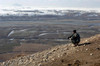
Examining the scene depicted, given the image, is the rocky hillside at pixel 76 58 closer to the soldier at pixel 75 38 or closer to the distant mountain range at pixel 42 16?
the soldier at pixel 75 38

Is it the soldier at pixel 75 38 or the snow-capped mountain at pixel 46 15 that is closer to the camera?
the soldier at pixel 75 38

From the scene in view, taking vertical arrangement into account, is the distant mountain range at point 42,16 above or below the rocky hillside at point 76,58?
below

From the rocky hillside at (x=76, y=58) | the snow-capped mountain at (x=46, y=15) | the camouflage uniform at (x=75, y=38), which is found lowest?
the snow-capped mountain at (x=46, y=15)

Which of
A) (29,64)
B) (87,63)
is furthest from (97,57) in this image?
(29,64)

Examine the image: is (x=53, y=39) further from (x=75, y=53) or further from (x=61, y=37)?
(x=75, y=53)

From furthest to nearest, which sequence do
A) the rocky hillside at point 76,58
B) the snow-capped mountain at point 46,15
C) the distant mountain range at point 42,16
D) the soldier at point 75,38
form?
the snow-capped mountain at point 46,15
the distant mountain range at point 42,16
the soldier at point 75,38
the rocky hillside at point 76,58

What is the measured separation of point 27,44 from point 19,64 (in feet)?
105

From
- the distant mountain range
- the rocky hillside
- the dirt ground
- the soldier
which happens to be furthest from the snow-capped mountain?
the dirt ground

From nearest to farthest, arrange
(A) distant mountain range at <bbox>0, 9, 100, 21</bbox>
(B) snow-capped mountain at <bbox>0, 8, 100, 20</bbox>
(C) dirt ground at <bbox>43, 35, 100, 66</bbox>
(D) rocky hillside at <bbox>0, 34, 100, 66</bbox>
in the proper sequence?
1. (C) dirt ground at <bbox>43, 35, 100, 66</bbox>
2. (D) rocky hillside at <bbox>0, 34, 100, 66</bbox>
3. (A) distant mountain range at <bbox>0, 9, 100, 21</bbox>
4. (B) snow-capped mountain at <bbox>0, 8, 100, 20</bbox>

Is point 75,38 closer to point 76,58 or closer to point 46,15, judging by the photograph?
point 76,58

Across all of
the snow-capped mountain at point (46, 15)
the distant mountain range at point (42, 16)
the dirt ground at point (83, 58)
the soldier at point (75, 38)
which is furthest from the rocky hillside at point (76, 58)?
the snow-capped mountain at point (46, 15)

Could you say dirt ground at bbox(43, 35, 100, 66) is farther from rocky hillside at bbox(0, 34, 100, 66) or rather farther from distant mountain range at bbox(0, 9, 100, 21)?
distant mountain range at bbox(0, 9, 100, 21)

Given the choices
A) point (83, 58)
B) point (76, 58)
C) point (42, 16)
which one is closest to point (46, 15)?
point (42, 16)

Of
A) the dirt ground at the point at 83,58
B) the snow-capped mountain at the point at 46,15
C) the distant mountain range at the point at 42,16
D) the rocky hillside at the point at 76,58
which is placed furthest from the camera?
the snow-capped mountain at the point at 46,15
